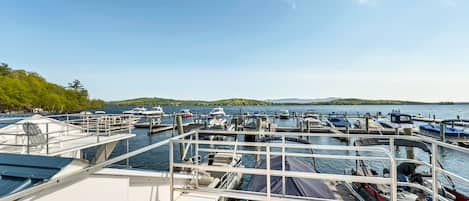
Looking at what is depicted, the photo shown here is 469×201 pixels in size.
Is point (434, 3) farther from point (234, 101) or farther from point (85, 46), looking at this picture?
point (234, 101)

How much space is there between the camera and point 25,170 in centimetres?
196

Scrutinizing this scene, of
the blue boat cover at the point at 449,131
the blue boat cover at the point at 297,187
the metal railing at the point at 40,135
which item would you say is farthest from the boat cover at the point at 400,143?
the blue boat cover at the point at 449,131

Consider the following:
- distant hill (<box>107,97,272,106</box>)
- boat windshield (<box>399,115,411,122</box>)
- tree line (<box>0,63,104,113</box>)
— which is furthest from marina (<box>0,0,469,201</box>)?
distant hill (<box>107,97,272,106</box>)

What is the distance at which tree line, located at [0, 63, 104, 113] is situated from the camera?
51.0 m

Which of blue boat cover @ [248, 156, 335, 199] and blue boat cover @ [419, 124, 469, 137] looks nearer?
blue boat cover @ [248, 156, 335, 199]

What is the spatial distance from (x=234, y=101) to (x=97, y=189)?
5297 inches

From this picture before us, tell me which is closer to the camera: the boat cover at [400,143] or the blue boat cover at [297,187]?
the blue boat cover at [297,187]

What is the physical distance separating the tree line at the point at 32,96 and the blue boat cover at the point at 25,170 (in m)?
65.3

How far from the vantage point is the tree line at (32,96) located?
51.0m

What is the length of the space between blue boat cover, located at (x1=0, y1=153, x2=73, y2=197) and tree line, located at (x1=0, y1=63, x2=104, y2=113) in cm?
6527

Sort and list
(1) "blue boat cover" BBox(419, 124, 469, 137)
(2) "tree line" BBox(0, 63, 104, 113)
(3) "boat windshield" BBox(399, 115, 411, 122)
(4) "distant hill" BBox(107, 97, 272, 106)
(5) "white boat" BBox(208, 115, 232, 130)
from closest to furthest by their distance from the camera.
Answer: (1) "blue boat cover" BBox(419, 124, 469, 137) < (5) "white boat" BBox(208, 115, 232, 130) < (3) "boat windshield" BBox(399, 115, 411, 122) < (2) "tree line" BBox(0, 63, 104, 113) < (4) "distant hill" BBox(107, 97, 272, 106)

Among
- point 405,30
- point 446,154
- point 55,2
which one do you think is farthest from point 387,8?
point 55,2

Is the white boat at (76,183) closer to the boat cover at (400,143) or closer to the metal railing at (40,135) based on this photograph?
the metal railing at (40,135)

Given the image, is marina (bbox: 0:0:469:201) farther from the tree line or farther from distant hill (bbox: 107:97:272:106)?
distant hill (bbox: 107:97:272:106)
